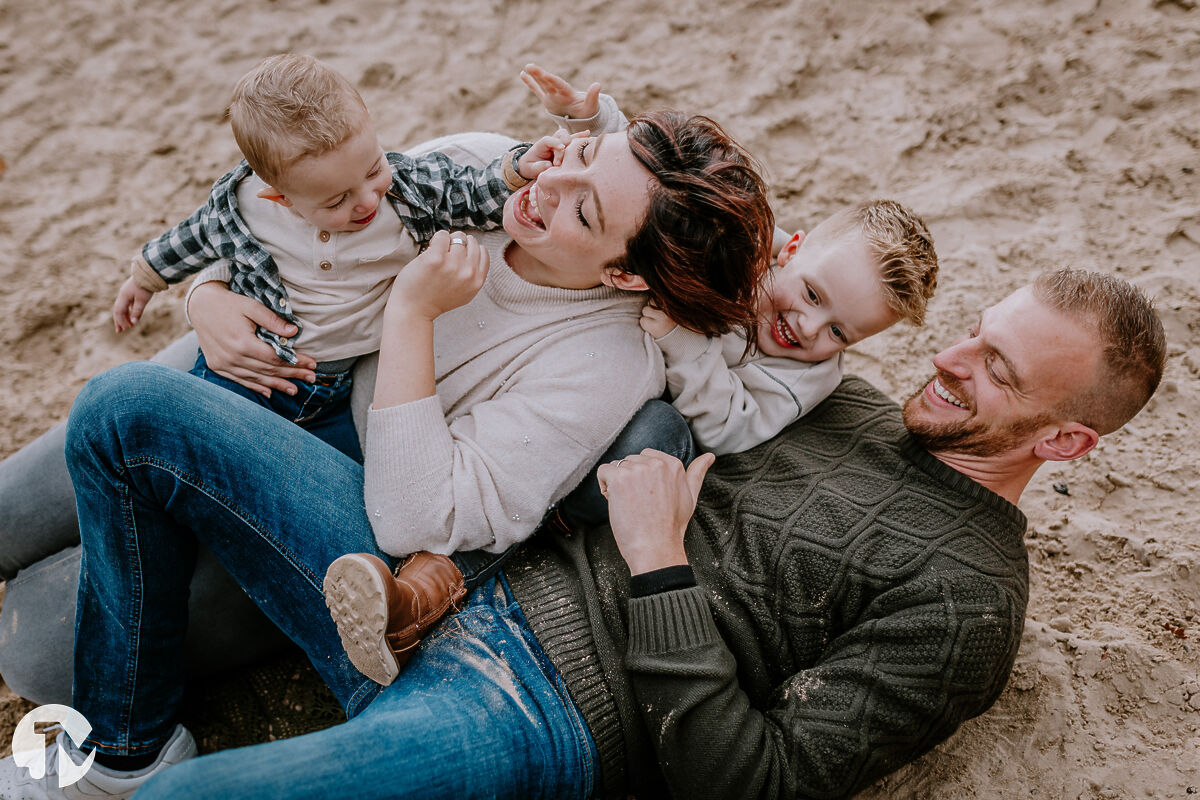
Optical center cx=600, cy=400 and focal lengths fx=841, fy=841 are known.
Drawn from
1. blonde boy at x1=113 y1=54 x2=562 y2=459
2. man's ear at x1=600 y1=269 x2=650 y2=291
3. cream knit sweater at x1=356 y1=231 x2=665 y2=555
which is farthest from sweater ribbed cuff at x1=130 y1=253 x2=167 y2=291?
man's ear at x1=600 y1=269 x2=650 y2=291

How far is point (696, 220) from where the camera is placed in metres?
1.91

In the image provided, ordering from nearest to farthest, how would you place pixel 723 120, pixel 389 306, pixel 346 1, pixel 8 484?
pixel 389 306 < pixel 8 484 < pixel 723 120 < pixel 346 1

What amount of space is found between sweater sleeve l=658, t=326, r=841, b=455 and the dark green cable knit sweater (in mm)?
63

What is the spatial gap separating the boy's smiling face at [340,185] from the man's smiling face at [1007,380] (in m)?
1.44

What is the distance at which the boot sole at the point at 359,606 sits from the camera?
1.65 meters

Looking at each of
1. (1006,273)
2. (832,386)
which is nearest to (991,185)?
(1006,273)

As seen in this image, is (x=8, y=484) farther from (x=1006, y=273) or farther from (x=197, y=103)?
(x=1006, y=273)

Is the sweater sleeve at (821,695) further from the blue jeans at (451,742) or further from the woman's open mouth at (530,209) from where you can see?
the woman's open mouth at (530,209)

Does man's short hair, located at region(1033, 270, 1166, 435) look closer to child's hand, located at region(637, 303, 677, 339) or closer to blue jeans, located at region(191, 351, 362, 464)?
child's hand, located at region(637, 303, 677, 339)

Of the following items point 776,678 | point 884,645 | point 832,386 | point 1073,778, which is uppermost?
point 832,386

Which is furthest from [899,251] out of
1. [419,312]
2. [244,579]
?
[244,579]

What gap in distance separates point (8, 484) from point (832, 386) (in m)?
2.22

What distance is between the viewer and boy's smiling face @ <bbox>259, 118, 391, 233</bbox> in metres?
1.90

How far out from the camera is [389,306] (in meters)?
1.97
